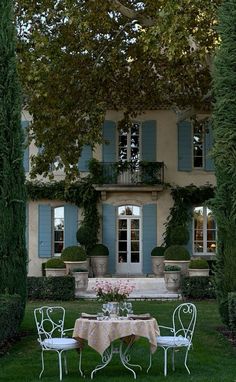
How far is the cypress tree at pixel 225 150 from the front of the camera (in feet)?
35.6

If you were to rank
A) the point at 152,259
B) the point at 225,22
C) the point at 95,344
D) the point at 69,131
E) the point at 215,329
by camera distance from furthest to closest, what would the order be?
the point at 152,259 < the point at 69,131 < the point at 215,329 < the point at 225,22 < the point at 95,344

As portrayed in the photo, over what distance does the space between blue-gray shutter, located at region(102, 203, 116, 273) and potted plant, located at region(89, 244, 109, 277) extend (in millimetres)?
775

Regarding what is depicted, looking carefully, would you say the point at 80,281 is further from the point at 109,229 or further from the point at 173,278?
the point at 109,229

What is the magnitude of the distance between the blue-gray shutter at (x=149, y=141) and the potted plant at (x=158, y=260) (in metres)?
3.48

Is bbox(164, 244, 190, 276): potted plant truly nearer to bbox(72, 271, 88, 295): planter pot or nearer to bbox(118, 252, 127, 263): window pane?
bbox(72, 271, 88, 295): planter pot

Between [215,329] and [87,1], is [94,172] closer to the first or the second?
[87,1]

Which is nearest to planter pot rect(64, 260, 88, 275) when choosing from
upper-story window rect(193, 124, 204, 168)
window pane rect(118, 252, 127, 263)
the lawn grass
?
window pane rect(118, 252, 127, 263)

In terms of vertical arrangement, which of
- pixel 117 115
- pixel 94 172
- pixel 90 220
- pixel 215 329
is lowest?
pixel 215 329

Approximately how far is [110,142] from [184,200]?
3.54m

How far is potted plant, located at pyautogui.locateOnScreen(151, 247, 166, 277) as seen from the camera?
82.1 feet

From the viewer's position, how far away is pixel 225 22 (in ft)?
36.7

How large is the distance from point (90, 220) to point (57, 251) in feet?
6.02

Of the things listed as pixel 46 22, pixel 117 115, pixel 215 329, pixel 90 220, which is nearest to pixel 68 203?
pixel 90 220

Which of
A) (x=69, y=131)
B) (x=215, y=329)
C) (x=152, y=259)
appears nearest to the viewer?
(x=215, y=329)
